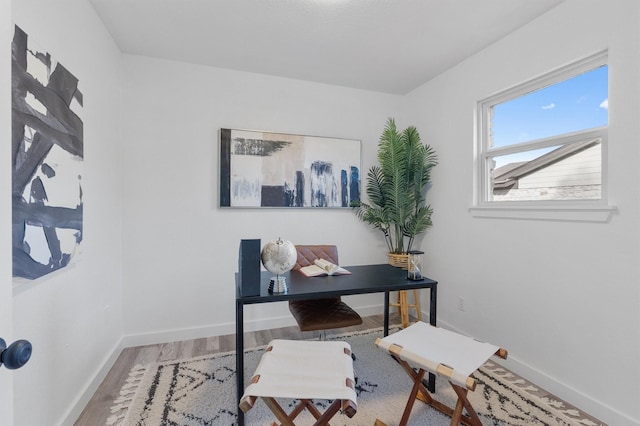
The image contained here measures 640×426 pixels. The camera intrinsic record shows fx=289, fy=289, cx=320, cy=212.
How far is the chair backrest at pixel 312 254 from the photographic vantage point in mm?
2454

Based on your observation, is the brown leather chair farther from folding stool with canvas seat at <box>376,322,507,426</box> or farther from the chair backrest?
folding stool with canvas seat at <box>376,322,507,426</box>

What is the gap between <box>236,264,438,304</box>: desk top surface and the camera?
63.9 inches

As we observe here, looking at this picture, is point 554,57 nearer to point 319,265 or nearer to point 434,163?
point 434,163

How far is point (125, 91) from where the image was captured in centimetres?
257

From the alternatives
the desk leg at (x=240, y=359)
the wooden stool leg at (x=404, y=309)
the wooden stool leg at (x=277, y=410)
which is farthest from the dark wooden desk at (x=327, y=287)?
the wooden stool leg at (x=404, y=309)

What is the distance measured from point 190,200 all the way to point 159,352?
136cm

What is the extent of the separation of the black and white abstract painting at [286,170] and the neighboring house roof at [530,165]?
137 cm

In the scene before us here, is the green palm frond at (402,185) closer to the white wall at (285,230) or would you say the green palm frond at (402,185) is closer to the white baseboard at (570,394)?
the white wall at (285,230)

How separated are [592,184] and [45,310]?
10.6 ft

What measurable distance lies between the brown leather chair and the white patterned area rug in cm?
45

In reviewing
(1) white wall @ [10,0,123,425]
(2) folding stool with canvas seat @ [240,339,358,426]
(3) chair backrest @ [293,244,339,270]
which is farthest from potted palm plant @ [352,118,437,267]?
(1) white wall @ [10,0,123,425]

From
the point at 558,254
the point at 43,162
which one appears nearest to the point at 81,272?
the point at 43,162

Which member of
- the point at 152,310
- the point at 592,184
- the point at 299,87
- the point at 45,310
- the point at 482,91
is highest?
the point at 299,87

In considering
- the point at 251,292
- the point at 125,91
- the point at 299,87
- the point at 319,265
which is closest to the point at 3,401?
the point at 251,292
